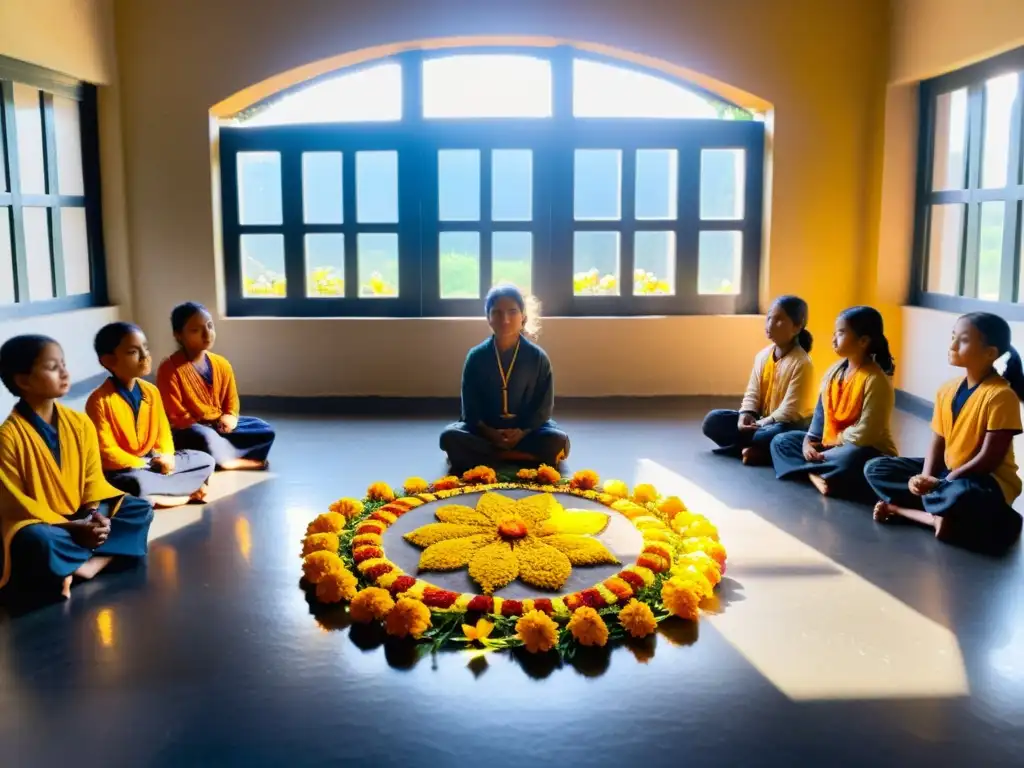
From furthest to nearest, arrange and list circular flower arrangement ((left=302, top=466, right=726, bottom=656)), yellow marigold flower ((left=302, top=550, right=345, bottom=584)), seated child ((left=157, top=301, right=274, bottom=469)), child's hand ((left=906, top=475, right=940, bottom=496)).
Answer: seated child ((left=157, top=301, right=274, bottom=469)) → child's hand ((left=906, top=475, right=940, bottom=496)) → yellow marigold flower ((left=302, top=550, right=345, bottom=584)) → circular flower arrangement ((left=302, top=466, right=726, bottom=656))

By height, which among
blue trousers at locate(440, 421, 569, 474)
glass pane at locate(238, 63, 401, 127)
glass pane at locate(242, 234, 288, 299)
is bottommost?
blue trousers at locate(440, 421, 569, 474)

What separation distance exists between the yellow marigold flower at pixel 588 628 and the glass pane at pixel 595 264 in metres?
4.27

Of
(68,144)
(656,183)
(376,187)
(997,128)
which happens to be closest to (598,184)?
(656,183)

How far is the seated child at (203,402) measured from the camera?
4645 millimetres

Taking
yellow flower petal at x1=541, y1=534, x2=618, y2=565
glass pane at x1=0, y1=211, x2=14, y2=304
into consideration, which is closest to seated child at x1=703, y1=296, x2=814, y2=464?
yellow flower petal at x1=541, y1=534, x2=618, y2=565

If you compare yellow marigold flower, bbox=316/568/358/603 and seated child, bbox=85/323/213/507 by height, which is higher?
seated child, bbox=85/323/213/507

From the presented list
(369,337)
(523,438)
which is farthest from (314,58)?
(523,438)

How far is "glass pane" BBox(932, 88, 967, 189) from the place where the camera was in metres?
5.82

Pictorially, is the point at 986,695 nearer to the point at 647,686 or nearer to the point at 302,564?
the point at 647,686

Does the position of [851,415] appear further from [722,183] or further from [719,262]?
[722,183]

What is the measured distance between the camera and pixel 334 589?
118 inches

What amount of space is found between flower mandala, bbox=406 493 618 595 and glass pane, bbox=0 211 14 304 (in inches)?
127

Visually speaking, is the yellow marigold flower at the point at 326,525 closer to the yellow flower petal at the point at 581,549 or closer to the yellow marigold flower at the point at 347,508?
the yellow marigold flower at the point at 347,508

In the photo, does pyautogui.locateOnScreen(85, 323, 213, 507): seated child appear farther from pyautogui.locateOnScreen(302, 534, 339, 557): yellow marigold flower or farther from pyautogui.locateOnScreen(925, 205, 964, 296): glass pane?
pyautogui.locateOnScreen(925, 205, 964, 296): glass pane
